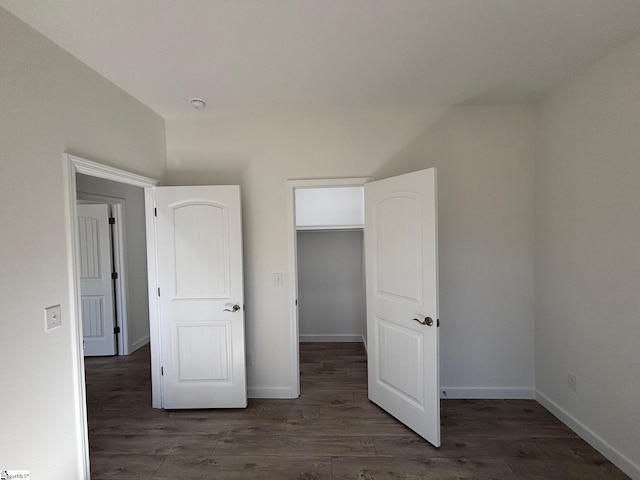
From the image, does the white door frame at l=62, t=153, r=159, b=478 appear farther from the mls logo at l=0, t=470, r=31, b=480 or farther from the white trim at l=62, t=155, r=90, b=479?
the mls logo at l=0, t=470, r=31, b=480

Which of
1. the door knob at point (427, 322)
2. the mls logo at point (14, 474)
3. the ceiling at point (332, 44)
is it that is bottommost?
the mls logo at point (14, 474)

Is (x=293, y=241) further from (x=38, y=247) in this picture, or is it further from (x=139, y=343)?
(x=139, y=343)

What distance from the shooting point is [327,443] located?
2180 millimetres

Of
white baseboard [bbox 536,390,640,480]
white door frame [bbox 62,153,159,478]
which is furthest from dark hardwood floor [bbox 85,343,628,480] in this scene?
white door frame [bbox 62,153,159,478]

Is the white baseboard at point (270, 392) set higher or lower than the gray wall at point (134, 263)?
lower

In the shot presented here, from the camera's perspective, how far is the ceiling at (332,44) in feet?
4.78

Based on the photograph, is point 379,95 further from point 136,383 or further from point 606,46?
point 136,383

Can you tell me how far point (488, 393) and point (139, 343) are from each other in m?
4.47

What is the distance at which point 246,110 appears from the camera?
2.66 metres

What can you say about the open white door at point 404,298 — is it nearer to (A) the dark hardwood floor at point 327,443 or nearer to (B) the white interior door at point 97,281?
(A) the dark hardwood floor at point 327,443

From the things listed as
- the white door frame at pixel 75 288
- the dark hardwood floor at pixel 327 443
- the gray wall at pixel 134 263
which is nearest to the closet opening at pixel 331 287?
the dark hardwood floor at pixel 327 443

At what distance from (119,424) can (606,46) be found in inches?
177

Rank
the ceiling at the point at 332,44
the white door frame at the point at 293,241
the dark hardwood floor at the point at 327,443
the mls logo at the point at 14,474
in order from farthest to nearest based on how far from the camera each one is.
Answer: the white door frame at the point at 293,241 < the dark hardwood floor at the point at 327,443 < the ceiling at the point at 332,44 < the mls logo at the point at 14,474

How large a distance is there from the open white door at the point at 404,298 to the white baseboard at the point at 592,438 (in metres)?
1.09
